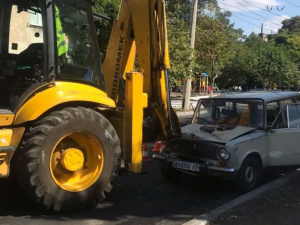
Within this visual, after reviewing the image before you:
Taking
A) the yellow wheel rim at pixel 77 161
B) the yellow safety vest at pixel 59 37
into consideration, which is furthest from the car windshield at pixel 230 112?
the yellow safety vest at pixel 59 37

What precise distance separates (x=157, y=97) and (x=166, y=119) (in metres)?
0.36

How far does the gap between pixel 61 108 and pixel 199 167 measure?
237cm

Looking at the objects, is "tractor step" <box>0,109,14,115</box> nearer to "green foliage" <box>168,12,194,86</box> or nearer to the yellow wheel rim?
the yellow wheel rim

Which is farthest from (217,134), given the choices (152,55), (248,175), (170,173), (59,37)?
(59,37)

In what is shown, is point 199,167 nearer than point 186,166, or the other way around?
point 199,167

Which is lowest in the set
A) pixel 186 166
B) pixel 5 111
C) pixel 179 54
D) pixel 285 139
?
pixel 186 166

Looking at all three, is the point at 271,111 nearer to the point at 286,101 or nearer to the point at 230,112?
the point at 286,101

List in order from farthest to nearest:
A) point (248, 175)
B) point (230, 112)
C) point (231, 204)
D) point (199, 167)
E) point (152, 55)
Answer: point (230, 112), point (248, 175), point (199, 167), point (152, 55), point (231, 204)

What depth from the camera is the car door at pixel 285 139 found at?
7.10 metres

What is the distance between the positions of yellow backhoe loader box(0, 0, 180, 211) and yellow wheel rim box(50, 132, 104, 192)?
0.01 m

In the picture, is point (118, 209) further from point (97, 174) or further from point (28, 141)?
point (28, 141)

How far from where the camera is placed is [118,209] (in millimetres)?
5605

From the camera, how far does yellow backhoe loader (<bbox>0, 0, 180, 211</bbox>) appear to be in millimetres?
4906

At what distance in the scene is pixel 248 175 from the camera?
666cm
